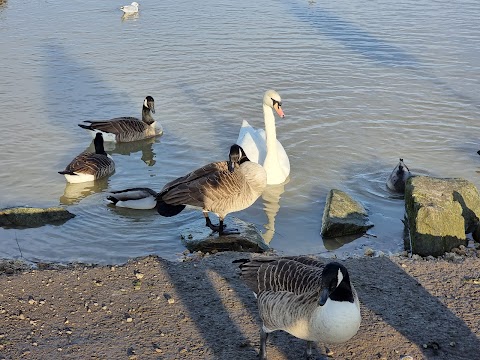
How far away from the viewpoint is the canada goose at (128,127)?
12867 mm

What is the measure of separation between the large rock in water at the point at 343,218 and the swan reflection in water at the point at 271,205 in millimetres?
719

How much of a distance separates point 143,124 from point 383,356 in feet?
27.9

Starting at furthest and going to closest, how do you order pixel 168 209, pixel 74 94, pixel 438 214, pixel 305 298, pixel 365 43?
pixel 365 43, pixel 74 94, pixel 168 209, pixel 438 214, pixel 305 298

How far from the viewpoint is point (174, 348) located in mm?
5793

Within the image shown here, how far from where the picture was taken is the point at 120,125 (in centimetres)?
1315

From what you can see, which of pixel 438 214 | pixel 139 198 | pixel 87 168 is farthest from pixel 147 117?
pixel 438 214

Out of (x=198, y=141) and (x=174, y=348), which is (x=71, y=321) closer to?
(x=174, y=348)

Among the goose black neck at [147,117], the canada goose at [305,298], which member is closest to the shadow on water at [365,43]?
the goose black neck at [147,117]

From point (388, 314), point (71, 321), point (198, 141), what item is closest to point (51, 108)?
point (198, 141)

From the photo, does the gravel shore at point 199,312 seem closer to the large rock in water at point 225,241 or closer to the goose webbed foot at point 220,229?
the large rock in water at point 225,241

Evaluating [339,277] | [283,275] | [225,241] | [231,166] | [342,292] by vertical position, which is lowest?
[225,241]

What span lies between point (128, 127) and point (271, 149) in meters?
3.62

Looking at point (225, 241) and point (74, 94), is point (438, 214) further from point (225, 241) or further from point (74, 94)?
point (74, 94)

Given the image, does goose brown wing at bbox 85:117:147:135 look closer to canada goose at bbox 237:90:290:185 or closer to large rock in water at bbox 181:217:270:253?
canada goose at bbox 237:90:290:185
